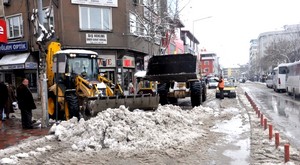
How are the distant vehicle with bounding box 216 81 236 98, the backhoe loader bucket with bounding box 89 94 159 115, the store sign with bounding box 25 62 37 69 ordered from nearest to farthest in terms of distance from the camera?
the backhoe loader bucket with bounding box 89 94 159 115 → the store sign with bounding box 25 62 37 69 → the distant vehicle with bounding box 216 81 236 98

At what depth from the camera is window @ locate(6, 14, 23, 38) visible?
24.2 m

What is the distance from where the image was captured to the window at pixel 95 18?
21.9 metres

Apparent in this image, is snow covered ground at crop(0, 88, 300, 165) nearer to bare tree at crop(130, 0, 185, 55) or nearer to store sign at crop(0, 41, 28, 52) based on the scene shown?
bare tree at crop(130, 0, 185, 55)

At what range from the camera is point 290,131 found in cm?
1023

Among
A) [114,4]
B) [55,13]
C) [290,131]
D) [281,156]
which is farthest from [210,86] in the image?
[281,156]

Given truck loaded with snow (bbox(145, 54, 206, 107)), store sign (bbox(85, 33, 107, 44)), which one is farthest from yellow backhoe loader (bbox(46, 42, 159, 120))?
store sign (bbox(85, 33, 107, 44))

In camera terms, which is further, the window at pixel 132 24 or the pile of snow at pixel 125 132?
the window at pixel 132 24

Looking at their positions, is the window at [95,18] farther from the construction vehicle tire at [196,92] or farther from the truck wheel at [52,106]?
the truck wheel at [52,106]

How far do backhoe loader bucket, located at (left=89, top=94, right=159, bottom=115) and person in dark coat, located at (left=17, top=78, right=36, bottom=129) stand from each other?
262cm

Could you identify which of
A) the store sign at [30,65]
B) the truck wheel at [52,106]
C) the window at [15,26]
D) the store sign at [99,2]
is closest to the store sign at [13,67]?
the store sign at [30,65]

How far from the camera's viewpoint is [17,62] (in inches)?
906

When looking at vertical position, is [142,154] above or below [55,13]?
below

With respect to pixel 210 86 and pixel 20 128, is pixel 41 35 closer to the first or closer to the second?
pixel 20 128

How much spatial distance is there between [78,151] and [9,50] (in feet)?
64.9
